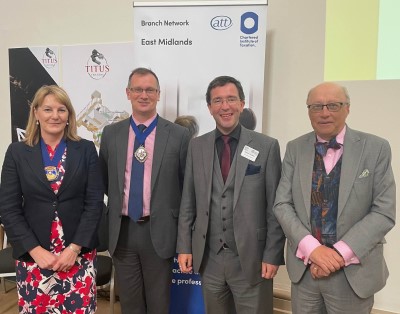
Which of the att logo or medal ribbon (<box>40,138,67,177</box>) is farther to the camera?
the att logo

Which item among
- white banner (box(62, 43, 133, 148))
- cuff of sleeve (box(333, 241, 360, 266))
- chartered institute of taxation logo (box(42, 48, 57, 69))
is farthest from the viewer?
chartered institute of taxation logo (box(42, 48, 57, 69))

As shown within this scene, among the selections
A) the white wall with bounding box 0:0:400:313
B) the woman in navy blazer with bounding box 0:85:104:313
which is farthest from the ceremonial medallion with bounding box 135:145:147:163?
the white wall with bounding box 0:0:400:313

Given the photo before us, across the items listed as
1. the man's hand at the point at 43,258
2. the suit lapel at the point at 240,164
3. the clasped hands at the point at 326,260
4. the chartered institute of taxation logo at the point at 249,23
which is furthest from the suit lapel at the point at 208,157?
the chartered institute of taxation logo at the point at 249,23

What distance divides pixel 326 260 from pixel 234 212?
0.49 m

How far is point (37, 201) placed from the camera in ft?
6.14

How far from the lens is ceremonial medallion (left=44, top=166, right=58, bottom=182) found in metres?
1.87

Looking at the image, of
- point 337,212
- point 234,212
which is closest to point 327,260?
point 337,212

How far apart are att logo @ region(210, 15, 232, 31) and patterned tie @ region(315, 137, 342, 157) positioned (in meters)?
1.27

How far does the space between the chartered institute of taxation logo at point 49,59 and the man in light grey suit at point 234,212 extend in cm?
230

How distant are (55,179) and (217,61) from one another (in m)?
1.40

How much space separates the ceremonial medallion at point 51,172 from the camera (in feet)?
6.12

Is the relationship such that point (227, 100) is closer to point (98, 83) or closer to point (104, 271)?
point (104, 271)

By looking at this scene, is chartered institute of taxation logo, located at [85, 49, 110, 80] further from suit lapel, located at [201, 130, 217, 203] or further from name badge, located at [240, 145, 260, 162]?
name badge, located at [240, 145, 260, 162]

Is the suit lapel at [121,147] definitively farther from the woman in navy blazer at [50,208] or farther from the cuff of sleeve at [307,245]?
the cuff of sleeve at [307,245]
